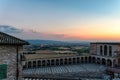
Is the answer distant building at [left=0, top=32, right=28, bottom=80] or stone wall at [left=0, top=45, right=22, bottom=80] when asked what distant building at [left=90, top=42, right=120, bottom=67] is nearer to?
distant building at [left=0, top=32, right=28, bottom=80]

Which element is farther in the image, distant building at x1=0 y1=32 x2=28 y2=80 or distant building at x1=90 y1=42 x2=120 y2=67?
distant building at x1=90 y1=42 x2=120 y2=67

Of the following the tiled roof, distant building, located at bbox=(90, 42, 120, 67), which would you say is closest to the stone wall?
the tiled roof

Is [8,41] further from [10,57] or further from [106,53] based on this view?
[106,53]

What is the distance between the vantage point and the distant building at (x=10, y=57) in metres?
11.6

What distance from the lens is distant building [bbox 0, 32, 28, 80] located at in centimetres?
1164

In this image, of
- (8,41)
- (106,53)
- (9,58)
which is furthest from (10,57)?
(106,53)

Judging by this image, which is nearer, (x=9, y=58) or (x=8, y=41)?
(x=8, y=41)

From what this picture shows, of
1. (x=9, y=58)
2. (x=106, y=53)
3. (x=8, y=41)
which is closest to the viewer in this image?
(x=8, y=41)

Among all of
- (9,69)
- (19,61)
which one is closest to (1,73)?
(9,69)

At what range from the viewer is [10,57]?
1202 centimetres

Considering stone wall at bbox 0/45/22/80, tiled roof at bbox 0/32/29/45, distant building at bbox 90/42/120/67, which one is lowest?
distant building at bbox 90/42/120/67

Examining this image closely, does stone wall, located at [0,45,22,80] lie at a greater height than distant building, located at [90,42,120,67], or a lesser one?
greater

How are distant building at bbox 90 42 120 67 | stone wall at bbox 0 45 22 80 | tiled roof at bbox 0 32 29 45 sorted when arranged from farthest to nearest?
distant building at bbox 90 42 120 67
stone wall at bbox 0 45 22 80
tiled roof at bbox 0 32 29 45

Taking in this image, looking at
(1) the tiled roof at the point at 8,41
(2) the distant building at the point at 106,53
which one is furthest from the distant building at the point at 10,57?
(2) the distant building at the point at 106,53
